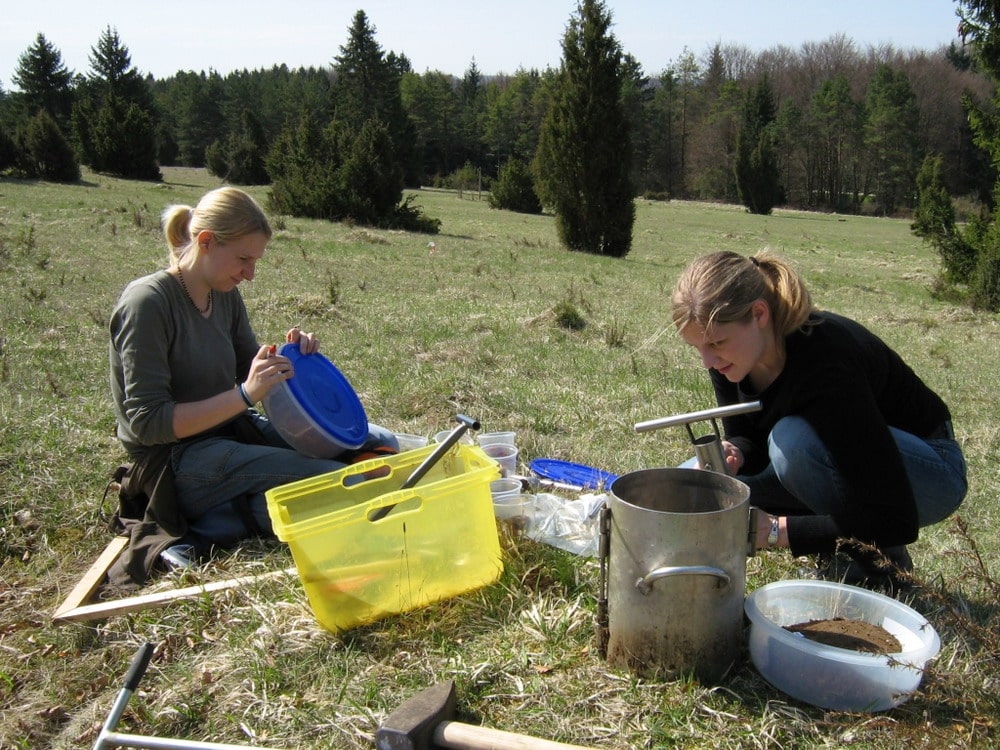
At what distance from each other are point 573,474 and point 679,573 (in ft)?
5.93

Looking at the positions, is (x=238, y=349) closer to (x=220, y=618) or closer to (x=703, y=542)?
(x=220, y=618)

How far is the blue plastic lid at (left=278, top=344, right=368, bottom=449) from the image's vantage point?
3.34 meters

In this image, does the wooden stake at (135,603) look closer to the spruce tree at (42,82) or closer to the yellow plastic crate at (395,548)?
the yellow plastic crate at (395,548)

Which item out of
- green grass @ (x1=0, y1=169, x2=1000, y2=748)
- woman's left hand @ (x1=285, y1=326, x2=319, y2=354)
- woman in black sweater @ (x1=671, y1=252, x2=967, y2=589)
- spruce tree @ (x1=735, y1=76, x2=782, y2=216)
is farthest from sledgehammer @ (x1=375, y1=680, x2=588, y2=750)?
spruce tree @ (x1=735, y1=76, x2=782, y2=216)

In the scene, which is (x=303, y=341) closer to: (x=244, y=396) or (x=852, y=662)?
(x=244, y=396)

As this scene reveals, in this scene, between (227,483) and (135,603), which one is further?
(227,483)

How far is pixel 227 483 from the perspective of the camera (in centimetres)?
318

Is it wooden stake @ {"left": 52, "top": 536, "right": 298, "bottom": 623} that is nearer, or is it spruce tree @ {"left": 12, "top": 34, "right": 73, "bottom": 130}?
wooden stake @ {"left": 52, "top": 536, "right": 298, "bottom": 623}

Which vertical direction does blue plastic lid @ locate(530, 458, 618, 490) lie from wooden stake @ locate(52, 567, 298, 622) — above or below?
above

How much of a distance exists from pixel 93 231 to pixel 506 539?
1253 centimetres

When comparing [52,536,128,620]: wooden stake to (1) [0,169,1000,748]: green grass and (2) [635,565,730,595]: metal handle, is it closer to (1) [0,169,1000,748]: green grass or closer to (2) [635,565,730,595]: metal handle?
(1) [0,169,1000,748]: green grass

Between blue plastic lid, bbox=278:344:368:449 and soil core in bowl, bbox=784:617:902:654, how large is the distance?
6.27ft

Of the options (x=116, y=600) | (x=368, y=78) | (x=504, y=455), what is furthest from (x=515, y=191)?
(x=116, y=600)

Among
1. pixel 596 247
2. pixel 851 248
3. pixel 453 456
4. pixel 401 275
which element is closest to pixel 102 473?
pixel 453 456
